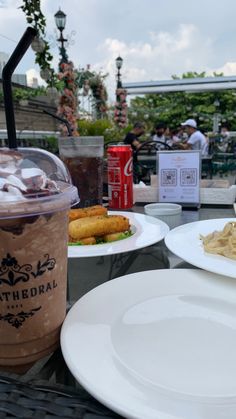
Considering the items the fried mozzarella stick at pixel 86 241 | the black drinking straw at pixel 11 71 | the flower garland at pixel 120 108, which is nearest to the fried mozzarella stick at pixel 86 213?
the fried mozzarella stick at pixel 86 241

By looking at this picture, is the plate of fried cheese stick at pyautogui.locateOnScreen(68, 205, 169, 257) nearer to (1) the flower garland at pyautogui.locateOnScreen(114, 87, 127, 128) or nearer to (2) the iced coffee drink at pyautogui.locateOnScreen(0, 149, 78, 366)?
(2) the iced coffee drink at pyautogui.locateOnScreen(0, 149, 78, 366)

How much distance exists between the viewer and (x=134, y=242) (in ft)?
2.92

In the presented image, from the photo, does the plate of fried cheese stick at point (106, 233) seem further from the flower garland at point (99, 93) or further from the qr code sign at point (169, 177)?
the flower garland at point (99, 93)

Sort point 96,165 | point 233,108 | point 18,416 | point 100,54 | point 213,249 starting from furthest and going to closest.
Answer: point 233,108
point 100,54
point 96,165
point 213,249
point 18,416

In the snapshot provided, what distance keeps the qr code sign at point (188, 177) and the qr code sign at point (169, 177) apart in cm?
3

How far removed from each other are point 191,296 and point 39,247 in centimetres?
34

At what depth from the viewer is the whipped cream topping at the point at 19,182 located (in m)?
0.42

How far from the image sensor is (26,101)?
6805 millimetres

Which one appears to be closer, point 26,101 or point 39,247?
point 39,247

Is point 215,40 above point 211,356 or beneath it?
above

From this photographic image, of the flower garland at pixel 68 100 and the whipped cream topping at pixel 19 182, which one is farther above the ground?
the flower garland at pixel 68 100

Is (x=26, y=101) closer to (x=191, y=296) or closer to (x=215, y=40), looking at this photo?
(x=191, y=296)

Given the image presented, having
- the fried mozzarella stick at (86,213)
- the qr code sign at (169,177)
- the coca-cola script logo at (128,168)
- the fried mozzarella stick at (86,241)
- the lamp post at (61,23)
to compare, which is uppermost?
the lamp post at (61,23)

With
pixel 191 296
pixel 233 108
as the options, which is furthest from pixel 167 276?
pixel 233 108
